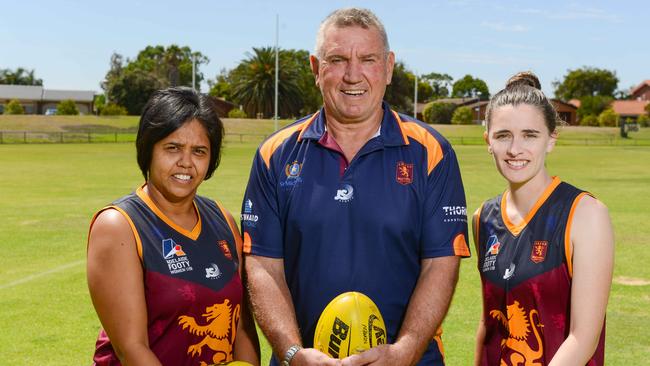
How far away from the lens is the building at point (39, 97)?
113 metres

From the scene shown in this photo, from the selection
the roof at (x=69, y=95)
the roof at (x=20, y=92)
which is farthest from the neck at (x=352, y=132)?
the roof at (x=69, y=95)

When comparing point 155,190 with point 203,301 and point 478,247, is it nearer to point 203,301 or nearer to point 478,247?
point 203,301

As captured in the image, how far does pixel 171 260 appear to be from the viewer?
346cm

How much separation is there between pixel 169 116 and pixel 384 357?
149cm

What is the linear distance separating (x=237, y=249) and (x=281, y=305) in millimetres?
386

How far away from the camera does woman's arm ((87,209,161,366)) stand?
3.31 metres

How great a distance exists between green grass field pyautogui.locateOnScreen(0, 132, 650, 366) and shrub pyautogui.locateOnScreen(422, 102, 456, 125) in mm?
71366

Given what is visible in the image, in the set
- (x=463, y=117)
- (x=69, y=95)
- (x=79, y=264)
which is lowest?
(x=79, y=264)

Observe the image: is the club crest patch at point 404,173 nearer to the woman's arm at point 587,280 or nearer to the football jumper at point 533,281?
the football jumper at point 533,281

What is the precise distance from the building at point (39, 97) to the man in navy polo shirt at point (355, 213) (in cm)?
11603

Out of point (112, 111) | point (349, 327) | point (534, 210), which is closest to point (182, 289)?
point (349, 327)

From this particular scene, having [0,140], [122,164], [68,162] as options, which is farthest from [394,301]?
[0,140]

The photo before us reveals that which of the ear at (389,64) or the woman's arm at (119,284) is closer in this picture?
the woman's arm at (119,284)

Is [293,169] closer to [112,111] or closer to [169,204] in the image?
[169,204]
